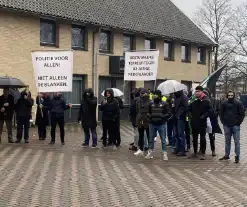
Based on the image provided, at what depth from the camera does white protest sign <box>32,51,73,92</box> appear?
13.0 m

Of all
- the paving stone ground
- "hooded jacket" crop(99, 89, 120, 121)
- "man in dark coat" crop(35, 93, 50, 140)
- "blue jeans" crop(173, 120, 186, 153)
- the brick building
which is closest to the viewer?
the paving stone ground

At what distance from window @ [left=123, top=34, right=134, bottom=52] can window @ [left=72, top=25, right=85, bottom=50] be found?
3093mm

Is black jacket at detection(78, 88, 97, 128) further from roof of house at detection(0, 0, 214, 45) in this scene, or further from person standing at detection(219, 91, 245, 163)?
roof of house at detection(0, 0, 214, 45)

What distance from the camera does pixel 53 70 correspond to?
13.1 metres

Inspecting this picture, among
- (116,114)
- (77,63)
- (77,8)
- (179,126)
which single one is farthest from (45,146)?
(77,8)

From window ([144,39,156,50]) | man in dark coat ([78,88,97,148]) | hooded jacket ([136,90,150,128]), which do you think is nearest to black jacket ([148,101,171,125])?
hooded jacket ([136,90,150,128])

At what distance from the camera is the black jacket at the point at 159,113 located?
1080 cm

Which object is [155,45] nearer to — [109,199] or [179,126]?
[179,126]

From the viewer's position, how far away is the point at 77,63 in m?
22.1

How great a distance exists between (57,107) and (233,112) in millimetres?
5379

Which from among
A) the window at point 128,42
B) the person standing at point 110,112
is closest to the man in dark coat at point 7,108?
the person standing at point 110,112

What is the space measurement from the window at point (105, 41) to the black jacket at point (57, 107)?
10609 millimetres

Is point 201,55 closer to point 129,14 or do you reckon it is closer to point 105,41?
point 129,14

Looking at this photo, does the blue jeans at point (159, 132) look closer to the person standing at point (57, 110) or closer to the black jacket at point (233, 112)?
the black jacket at point (233, 112)
